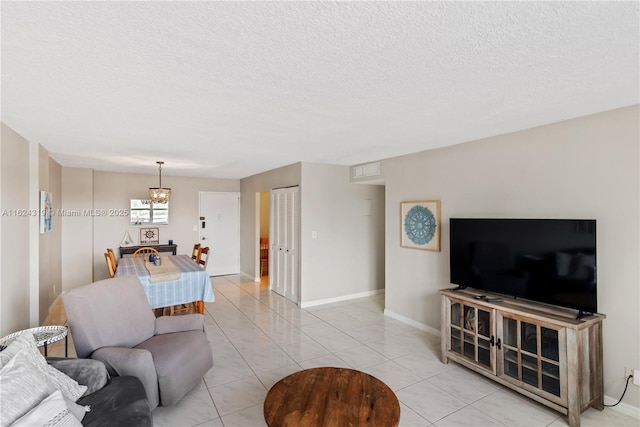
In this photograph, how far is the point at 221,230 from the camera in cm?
717

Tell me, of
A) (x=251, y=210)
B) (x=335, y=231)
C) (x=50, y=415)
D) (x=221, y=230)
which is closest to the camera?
(x=50, y=415)

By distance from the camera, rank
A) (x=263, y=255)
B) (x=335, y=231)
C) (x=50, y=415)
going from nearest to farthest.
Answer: (x=50, y=415) < (x=335, y=231) < (x=263, y=255)

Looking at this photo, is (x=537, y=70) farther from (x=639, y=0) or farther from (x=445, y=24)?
(x=445, y=24)

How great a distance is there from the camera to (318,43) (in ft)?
4.69

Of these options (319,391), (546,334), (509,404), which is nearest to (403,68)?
(319,391)

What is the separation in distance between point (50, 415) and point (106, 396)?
0.49 metres

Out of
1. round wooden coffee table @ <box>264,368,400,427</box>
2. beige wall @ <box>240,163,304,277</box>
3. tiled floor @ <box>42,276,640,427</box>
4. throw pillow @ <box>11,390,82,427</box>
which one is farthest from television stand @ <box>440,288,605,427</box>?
beige wall @ <box>240,163,304,277</box>

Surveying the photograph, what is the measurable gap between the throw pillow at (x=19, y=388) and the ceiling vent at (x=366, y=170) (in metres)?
4.10

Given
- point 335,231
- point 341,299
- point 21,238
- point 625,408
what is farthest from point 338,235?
point 21,238

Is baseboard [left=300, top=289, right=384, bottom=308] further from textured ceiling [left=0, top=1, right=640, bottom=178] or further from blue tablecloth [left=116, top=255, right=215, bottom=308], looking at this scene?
textured ceiling [left=0, top=1, right=640, bottom=178]

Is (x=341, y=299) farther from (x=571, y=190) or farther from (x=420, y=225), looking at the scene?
(x=571, y=190)

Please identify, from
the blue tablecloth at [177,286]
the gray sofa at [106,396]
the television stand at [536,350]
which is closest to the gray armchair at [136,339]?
the gray sofa at [106,396]

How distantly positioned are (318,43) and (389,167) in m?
3.17

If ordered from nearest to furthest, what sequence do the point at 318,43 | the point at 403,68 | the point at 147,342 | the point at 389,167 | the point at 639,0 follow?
the point at 639,0, the point at 318,43, the point at 403,68, the point at 147,342, the point at 389,167
